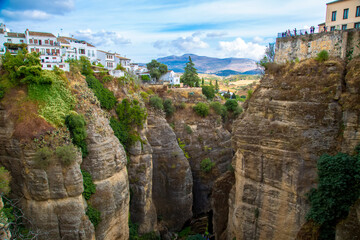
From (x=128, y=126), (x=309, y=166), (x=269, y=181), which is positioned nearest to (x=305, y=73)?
(x=309, y=166)

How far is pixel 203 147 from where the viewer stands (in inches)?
1486

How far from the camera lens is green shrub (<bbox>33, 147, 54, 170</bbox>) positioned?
1756cm

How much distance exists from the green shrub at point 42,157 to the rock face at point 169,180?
50.3 ft

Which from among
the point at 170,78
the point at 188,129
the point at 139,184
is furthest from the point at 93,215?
the point at 170,78

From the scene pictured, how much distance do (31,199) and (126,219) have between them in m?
8.30

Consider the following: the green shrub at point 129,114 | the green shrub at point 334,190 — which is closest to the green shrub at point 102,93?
the green shrub at point 129,114

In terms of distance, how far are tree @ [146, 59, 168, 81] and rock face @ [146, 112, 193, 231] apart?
20.0m

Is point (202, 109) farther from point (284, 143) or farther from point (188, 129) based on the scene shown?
point (284, 143)

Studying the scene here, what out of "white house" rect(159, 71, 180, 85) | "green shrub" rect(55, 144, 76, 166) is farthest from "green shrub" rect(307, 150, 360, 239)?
"white house" rect(159, 71, 180, 85)

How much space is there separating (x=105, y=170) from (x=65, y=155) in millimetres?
4001

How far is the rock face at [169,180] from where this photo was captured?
32.2 meters

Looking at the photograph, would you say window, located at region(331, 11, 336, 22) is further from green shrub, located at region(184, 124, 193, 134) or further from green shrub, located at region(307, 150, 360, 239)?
green shrub, located at region(184, 124, 193, 134)

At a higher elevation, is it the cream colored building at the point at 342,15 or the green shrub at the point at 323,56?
the cream colored building at the point at 342,15

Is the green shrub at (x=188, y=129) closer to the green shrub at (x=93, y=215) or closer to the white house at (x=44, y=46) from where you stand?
the white house at (x=44, y=46)
